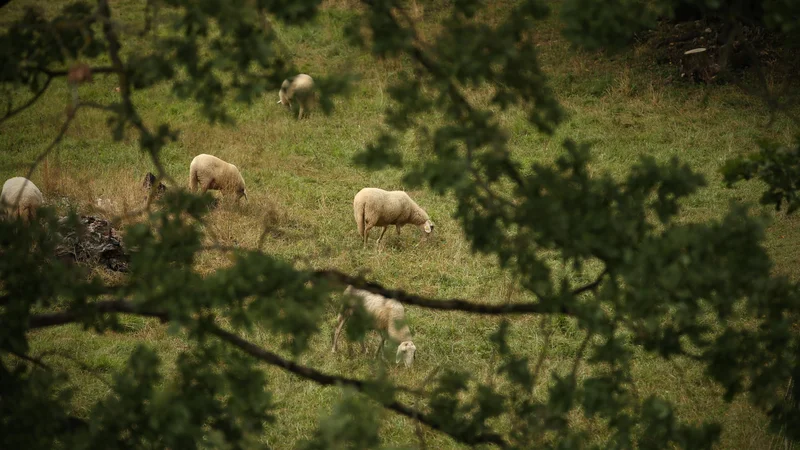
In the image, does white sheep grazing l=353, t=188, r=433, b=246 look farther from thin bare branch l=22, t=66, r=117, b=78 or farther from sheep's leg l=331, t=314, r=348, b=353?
thin bare branch l=22, t=66, r=117, b=78

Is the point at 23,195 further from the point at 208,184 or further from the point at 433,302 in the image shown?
the point at 433,302

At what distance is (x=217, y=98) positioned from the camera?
3703mm

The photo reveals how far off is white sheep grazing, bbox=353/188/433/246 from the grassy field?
0.34m

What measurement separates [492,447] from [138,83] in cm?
509

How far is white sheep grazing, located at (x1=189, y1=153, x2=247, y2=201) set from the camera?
13.0 m

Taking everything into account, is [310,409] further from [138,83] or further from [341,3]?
[341,3]

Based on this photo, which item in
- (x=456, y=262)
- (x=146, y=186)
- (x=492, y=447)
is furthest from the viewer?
(x=146, y=186)

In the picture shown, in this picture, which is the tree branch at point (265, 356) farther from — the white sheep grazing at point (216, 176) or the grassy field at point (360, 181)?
the white sheep grazing at point (216, 176)

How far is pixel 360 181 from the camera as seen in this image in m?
14.5

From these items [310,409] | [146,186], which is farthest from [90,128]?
[310,409]

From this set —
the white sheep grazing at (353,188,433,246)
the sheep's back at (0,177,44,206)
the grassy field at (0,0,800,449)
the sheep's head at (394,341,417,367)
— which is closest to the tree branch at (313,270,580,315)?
the grassy field at (0,0,800,449)

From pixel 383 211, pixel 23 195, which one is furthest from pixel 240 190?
pixel 23 195

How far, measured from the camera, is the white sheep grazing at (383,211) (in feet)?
38.8

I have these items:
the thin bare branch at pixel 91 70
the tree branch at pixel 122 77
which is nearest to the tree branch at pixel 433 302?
the tree branch at pixel 122 77
